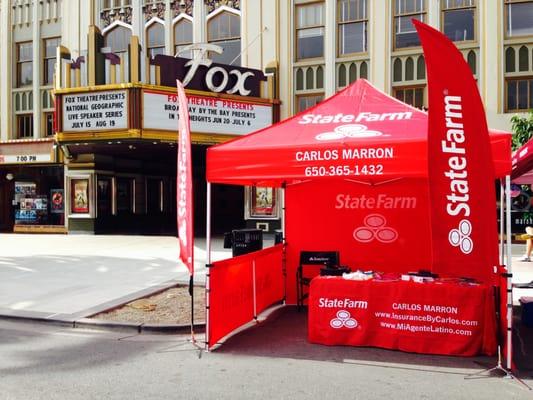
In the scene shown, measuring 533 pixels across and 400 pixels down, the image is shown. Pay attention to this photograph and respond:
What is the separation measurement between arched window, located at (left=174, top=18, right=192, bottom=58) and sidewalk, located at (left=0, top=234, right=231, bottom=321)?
7832 millimetres

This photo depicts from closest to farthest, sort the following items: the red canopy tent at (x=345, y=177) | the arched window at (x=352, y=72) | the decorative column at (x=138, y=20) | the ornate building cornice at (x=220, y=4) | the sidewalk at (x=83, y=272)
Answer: the red canopy tent at (x=345, y=177), the sidewalk at (x=83, y=272), the arched window at (x=352, y=72), the ornate building cornice at (x=220, y=4), the decorative column at (x=138, y=20)

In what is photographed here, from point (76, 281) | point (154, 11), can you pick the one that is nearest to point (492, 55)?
point (154, 11)

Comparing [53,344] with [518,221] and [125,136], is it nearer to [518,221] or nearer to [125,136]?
[125,136]

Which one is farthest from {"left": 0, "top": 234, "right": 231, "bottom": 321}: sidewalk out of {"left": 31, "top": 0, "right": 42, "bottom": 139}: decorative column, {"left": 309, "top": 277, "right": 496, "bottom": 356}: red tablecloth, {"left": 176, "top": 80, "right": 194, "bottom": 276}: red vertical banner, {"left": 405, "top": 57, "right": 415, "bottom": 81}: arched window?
{"left": 405, "top": 57, "right": 415, "bottom": 81}: arched window

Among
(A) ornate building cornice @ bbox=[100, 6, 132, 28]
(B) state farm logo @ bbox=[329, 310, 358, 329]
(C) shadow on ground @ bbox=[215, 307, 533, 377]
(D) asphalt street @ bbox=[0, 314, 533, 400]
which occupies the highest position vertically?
(A) ornate building cornice @ bbox=[100, 6, 132, 28]

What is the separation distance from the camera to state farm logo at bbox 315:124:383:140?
638 cm

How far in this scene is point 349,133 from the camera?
6.50 metres

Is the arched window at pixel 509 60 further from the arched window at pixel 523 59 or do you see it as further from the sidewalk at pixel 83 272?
the sidewalk at pixel 83 272

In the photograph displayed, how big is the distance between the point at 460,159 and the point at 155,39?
19.2 meters

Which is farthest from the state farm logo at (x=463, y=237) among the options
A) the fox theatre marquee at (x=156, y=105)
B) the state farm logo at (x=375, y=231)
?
the fox theatre marquee at (x=156, y=105)

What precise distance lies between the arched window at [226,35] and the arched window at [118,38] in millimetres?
3574

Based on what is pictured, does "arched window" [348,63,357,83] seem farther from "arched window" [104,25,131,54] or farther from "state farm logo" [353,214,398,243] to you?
"state farm logo" [353,214,398,243]

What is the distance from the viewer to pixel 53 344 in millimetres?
6941

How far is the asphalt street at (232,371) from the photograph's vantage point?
5090 mm
